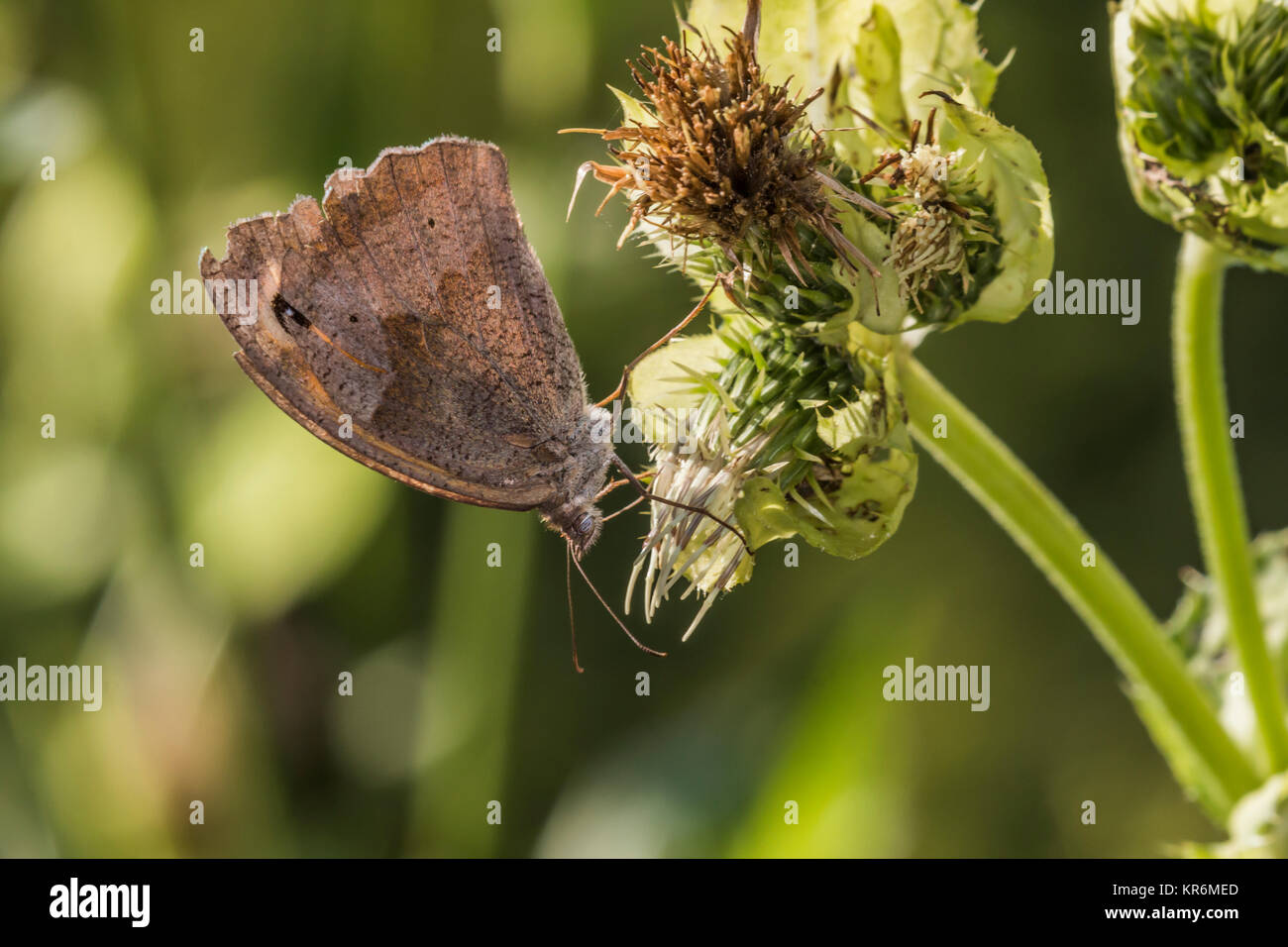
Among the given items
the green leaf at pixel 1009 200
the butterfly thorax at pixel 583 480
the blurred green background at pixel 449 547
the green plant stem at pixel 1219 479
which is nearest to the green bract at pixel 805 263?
the green leaf at pixel 1009 200

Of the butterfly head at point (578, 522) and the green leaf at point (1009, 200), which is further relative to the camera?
the butterfly head at point (578, 522)

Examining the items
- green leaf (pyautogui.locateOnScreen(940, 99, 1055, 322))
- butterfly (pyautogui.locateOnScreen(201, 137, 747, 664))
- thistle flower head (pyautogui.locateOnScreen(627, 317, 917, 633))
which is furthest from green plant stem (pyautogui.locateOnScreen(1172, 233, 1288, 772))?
butterfly (pyautogui.locateOnScreen(201, 137, 747, 664))

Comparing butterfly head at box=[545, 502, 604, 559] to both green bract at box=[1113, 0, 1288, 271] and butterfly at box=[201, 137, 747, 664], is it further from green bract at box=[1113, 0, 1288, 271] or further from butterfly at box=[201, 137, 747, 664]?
green bract at box=[1113, 0, 1288, 271]

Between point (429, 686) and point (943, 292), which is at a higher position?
point (943, 292)

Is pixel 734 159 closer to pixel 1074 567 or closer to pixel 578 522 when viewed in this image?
pixel 578 522

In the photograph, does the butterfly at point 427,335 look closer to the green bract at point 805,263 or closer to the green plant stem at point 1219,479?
the green bract at point 805,263
